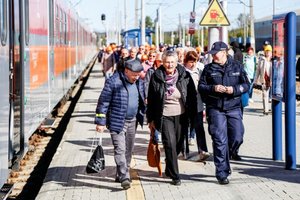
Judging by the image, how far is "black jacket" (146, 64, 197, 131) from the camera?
29.6 ft

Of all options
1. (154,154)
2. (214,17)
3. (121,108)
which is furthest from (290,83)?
(214,17)

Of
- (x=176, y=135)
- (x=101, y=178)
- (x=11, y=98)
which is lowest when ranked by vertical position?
(x=101, y=178)

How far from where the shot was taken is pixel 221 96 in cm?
906

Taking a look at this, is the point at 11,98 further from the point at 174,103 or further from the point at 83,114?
the point at 83,114

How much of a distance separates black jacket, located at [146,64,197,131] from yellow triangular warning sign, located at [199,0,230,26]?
4445mm

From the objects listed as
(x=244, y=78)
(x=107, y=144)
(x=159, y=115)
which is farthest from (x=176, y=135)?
(x=107, y=144)

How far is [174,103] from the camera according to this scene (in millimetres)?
9188

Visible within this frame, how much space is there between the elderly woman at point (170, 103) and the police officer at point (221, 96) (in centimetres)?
23

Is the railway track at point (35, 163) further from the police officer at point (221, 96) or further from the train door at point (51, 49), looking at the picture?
the police officer at point (221, 96)

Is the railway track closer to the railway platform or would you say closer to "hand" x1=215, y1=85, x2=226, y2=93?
the railway platform

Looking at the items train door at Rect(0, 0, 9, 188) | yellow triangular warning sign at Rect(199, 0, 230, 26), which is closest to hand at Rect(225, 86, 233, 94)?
train door at Rect(0, 0, 9, 188)

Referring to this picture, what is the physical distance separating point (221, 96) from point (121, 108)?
52.5 inches

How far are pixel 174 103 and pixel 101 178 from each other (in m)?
1.54

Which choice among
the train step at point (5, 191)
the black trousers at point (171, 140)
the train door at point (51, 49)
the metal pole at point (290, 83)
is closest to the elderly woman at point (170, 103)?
the black trousers at point (171, 140)
